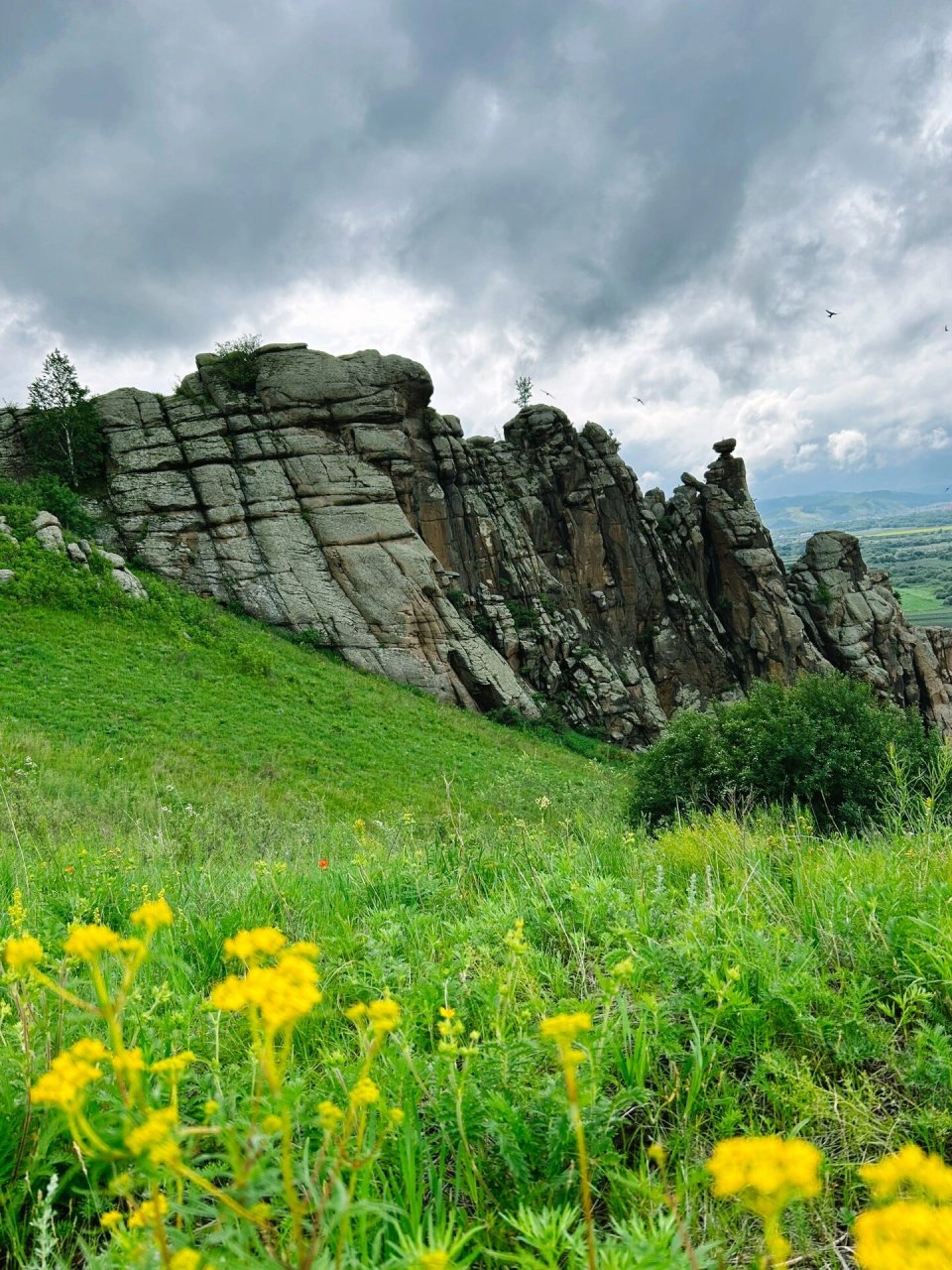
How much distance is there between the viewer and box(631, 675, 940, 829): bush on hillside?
1349 cm

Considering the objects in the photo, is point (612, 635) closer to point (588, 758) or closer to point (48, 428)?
point (588, 758)

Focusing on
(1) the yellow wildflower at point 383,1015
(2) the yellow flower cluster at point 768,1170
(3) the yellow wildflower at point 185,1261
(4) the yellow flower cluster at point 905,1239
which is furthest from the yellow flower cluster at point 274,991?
(4) the yellow flower cluster at point 905,1239

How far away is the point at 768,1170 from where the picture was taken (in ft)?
2.72

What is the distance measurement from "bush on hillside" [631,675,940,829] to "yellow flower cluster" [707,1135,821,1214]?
12557 mm

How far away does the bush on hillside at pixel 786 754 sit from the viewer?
1349 cm

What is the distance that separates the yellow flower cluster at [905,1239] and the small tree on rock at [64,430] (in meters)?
38.4

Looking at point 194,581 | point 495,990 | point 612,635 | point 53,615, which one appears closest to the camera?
point 495,990

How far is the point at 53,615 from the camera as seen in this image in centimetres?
2427

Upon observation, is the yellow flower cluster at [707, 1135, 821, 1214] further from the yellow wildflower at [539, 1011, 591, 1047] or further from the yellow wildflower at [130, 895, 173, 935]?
the yellow wildflower at [130, 895, 173, 935]

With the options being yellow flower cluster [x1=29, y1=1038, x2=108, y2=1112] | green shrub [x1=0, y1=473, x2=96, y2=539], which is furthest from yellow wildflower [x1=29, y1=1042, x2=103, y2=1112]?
green shrub [x1=0, y1=473, x2=96, y2=539]

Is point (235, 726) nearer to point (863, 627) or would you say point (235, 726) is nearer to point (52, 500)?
point (52, 500)

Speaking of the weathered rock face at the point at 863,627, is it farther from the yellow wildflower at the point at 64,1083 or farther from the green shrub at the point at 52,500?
the yellow wildflower at the point at 64,1083

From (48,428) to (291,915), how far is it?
121 feet

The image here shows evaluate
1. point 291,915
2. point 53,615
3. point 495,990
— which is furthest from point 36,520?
point 495,990
